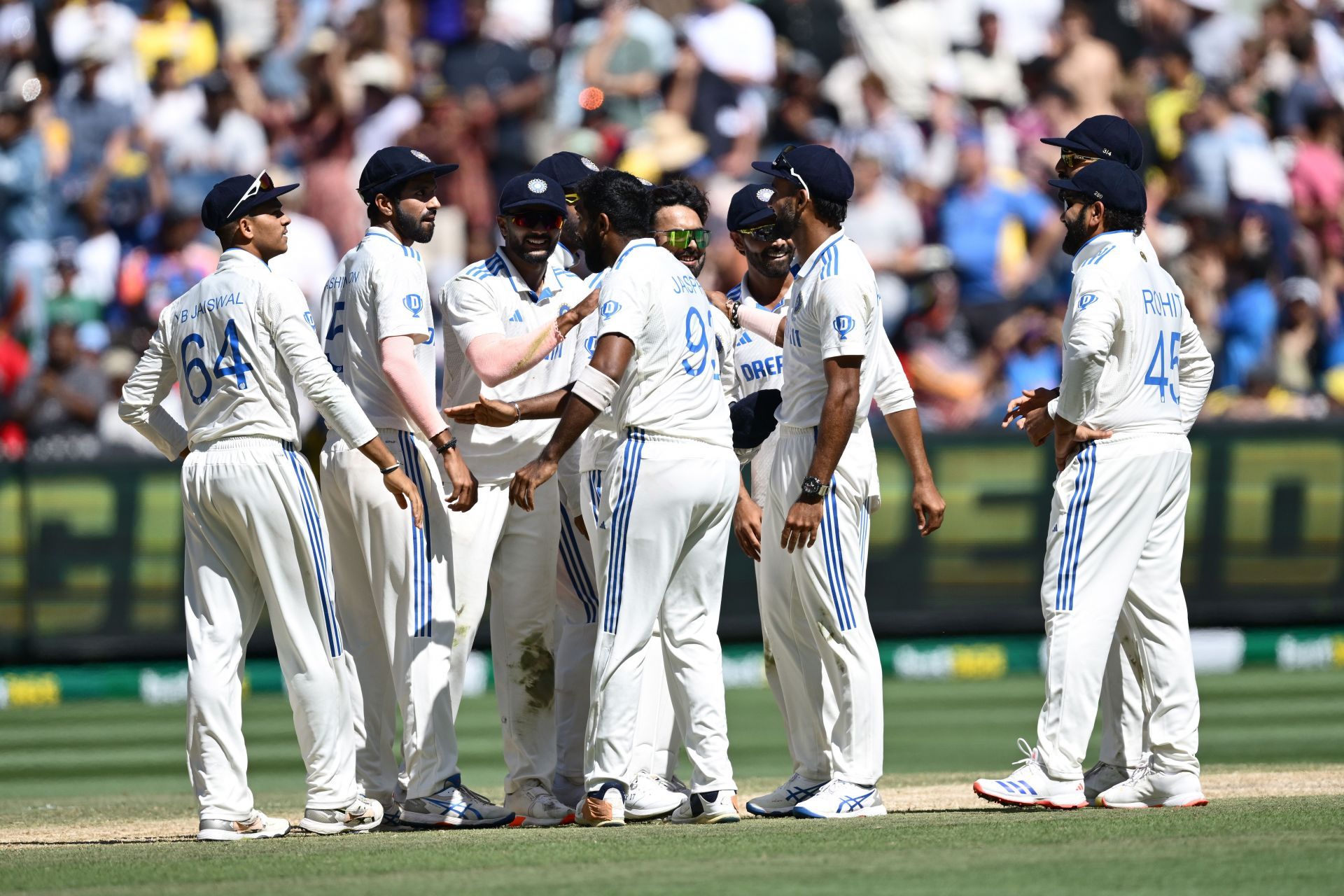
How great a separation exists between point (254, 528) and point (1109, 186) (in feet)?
11.3

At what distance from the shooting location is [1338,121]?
17.2m

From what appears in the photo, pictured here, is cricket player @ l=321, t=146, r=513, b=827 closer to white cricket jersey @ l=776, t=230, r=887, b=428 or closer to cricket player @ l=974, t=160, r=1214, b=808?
white cricket jersey @ l=776, t=230, r=887, b=428

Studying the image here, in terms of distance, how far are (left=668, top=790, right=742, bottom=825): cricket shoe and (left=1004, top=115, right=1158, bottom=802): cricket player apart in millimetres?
1477

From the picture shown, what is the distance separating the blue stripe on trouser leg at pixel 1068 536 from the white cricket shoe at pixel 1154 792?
0.80 m

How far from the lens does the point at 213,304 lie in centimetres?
676

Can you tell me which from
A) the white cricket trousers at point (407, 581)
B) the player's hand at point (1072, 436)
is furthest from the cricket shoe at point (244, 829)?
the player's hand at point (1072, 436)

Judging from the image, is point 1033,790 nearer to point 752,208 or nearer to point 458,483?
point 458,483

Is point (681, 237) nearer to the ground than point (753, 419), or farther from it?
farther from it

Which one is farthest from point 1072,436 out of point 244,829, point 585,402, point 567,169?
point 244,829

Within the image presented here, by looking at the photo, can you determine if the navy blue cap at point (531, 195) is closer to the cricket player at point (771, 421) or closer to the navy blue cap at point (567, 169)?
the navy blue cap at point (567, 169)

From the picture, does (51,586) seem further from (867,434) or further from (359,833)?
(867,434)

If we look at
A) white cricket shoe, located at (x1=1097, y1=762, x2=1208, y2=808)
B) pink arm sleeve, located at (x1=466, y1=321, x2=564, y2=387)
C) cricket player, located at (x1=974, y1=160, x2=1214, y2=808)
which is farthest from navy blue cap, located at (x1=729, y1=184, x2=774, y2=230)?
white cricket shoe, located at (x1=1097, y1=762, x2=1208, y2=808)

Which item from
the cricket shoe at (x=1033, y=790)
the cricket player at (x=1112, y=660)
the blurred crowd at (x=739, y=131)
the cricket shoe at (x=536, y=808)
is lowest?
the cricket shoe at (x=536, y=808)

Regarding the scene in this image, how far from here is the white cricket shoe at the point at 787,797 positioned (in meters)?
7.07
